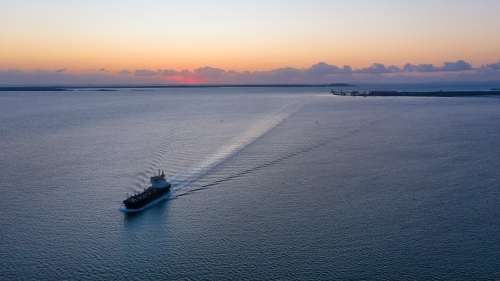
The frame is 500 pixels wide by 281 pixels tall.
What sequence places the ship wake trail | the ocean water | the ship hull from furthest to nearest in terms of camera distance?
the ship wake trail < the ship hull < the ocean water

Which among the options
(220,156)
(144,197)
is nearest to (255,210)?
(144,197)

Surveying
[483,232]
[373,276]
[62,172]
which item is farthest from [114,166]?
[483,232]

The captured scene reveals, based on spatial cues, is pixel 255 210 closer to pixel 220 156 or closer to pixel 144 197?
pixel 144 197

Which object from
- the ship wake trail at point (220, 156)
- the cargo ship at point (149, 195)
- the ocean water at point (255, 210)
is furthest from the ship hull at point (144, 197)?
the ship wake trail at point (220, 156)

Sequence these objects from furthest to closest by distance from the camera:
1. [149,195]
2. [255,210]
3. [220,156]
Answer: [220,156] → [149,195] → [255,210]

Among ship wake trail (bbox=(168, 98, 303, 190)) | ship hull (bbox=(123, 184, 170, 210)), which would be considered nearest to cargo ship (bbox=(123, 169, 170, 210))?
ship hull (bbox=(123, 184, 170, 210))

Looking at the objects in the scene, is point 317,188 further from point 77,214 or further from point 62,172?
point 62,172

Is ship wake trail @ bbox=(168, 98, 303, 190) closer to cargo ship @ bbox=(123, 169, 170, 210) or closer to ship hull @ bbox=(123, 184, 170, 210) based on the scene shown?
cargo ship @ bbox=(123, 169, 170, 210)
